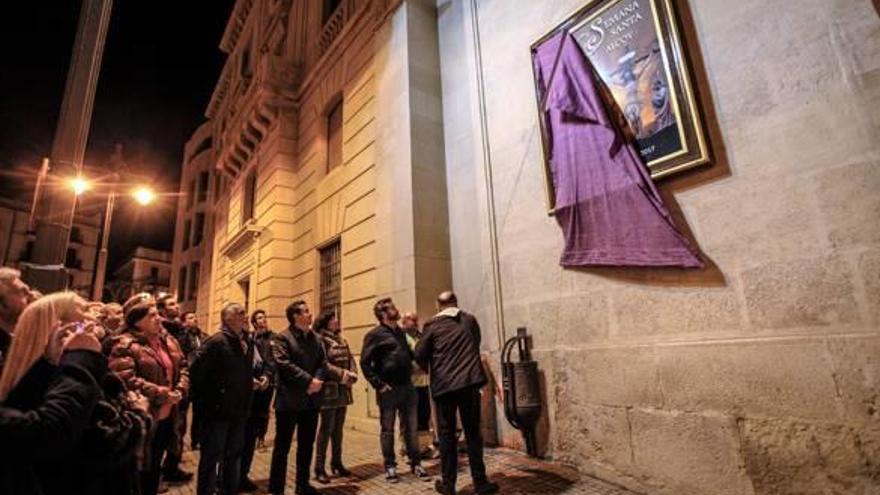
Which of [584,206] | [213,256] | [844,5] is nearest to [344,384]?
[584,206]

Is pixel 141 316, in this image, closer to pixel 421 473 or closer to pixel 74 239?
pixel 421 473

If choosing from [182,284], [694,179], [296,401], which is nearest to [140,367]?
[296,401]

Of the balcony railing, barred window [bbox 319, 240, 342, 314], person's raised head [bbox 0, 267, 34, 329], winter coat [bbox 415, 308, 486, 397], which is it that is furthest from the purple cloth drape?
the balcony railing

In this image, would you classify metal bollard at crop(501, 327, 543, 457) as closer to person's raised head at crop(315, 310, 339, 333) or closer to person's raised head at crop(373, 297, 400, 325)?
person's raised head at crop(373, 297, 400, 325)

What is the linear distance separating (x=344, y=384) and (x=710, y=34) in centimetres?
531

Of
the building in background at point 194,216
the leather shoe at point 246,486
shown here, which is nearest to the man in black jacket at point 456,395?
the leather shoe at point 246,486

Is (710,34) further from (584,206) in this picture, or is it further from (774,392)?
(774,392)

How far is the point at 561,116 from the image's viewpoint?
5539 millimetres

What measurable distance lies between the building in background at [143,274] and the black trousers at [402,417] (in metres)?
40.9

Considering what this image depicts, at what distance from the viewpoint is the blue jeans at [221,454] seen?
12.2 feet

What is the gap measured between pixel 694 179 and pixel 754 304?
131 centimetres

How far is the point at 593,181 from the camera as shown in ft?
16.8

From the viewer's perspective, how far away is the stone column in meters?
7.25

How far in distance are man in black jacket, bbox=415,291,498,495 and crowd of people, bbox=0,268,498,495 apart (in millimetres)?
12
